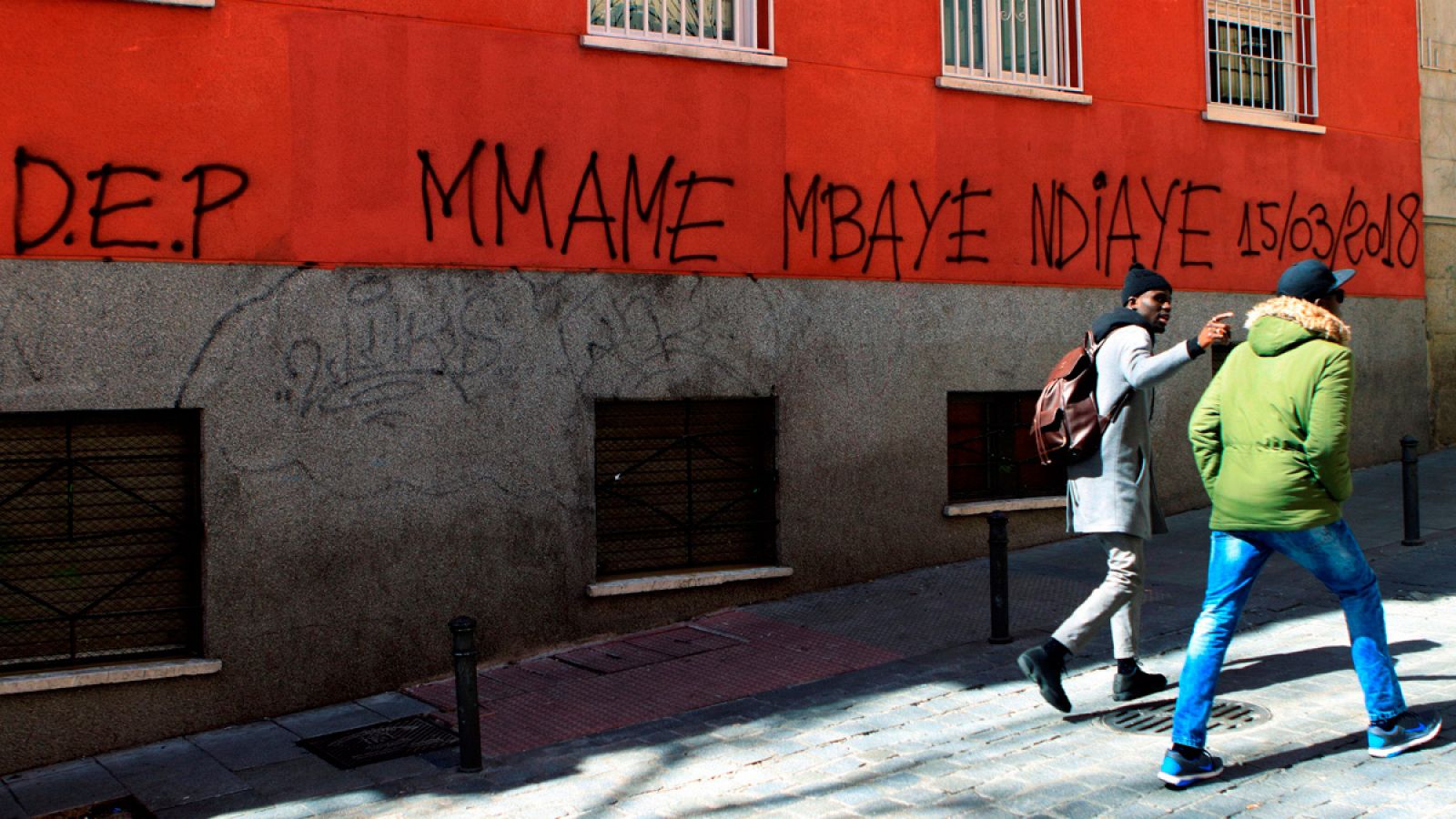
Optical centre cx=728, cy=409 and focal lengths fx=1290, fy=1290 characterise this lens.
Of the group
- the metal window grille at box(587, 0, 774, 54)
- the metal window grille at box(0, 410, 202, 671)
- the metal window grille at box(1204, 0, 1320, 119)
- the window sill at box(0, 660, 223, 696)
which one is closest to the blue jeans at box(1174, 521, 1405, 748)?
the window sill at box(0, 660, 223, 696)

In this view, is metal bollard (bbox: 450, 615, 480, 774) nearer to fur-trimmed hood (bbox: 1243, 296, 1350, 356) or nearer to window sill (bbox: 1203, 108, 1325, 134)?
fur-trimmed hood (bbox: 1243, 296, 1350, 356)

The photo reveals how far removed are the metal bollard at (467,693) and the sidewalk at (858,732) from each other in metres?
0.08

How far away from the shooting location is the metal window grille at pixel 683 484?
Answer: 8547mm

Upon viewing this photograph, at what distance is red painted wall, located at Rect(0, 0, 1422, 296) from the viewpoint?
6.98 m

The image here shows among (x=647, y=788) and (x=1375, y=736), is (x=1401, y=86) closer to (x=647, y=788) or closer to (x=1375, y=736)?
(x=1375, y=736)

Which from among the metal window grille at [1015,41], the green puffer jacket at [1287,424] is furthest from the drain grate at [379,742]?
the metal window grille at [1015,41]

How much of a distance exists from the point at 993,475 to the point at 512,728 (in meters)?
4.89

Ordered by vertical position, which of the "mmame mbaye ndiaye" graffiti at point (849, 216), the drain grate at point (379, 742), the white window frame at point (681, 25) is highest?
the white window frame at point (681, 25)

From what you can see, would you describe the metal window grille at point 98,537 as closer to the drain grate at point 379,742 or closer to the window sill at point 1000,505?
the drain grate at point 379,742

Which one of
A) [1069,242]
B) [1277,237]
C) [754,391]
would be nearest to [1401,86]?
[1277,237]

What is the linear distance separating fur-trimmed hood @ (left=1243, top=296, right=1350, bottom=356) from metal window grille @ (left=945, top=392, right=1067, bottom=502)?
16.0 ft

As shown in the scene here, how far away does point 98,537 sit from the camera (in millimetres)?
7000

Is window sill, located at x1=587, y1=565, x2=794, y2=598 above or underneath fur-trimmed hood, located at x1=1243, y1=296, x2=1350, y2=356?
underneath

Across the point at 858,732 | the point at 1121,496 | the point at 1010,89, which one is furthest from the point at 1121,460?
the point at 1010,89
